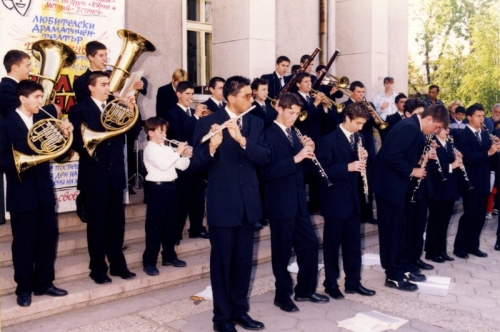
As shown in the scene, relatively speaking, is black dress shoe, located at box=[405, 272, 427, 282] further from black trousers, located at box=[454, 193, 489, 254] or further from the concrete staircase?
the concrete staircase

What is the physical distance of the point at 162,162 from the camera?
19.1ft

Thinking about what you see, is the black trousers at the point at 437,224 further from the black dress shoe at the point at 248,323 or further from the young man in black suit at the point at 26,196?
the young man in black suit at the point at 26,196

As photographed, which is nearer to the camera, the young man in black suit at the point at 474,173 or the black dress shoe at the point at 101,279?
the black dress shoe at the point at 101,279

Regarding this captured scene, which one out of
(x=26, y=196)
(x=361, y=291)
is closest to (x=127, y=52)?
(x=26, y=196)

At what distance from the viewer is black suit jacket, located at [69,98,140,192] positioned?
17.9 ft

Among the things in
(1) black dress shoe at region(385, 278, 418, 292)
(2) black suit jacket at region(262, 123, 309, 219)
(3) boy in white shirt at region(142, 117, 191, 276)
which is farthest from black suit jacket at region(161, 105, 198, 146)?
Answer: (1) black dress shoe at region(385, 278, 418, 292)

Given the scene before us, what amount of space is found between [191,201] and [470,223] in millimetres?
3904

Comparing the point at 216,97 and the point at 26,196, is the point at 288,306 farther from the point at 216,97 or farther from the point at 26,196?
the point at 216,97

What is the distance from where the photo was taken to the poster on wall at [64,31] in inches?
260

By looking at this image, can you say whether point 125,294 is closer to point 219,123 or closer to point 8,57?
point 219,123

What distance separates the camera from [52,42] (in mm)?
5684

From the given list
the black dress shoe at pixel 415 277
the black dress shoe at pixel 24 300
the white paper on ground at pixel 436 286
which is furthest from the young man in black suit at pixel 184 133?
the white paper on ground at pixel 436 286

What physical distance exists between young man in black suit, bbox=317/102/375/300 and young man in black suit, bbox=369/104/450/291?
16.0 inches

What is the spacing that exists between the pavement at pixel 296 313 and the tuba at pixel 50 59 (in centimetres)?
224
